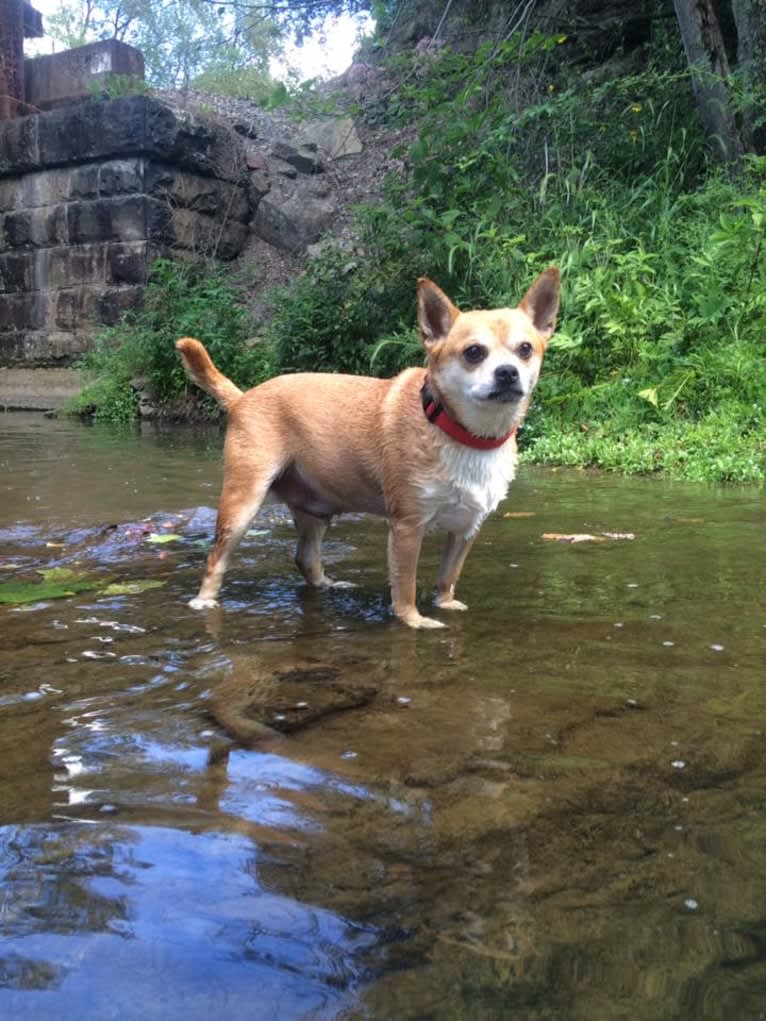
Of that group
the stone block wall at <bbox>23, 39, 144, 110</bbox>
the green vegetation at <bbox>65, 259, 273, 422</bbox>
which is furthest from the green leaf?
the stone block wall at <bbox>23, 39, 144, 110</bbox>

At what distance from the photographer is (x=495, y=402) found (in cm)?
333

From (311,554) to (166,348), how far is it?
10913mm

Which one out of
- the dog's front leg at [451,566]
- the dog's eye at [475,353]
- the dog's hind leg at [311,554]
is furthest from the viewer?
the dog's hind leg at [311,554]

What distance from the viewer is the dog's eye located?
3.37 metres

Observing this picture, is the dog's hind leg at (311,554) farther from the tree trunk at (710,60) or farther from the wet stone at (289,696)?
the tree trunk at (710,60)

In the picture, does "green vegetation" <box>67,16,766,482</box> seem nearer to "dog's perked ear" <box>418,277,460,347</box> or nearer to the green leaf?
the green leaf

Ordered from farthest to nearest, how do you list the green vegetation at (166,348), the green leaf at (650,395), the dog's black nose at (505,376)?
the green vegetation at (166,348), the green leaf at (650,395), the dog's black nose at (505,376)

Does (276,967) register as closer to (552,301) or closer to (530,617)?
(530,617)

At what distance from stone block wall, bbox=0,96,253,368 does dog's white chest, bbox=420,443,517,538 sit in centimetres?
1534

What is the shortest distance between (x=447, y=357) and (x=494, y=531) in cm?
194

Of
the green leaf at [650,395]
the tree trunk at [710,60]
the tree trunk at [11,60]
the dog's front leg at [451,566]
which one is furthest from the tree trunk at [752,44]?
the tree trunk at [11,60]

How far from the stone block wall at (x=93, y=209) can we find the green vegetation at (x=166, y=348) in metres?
1.72

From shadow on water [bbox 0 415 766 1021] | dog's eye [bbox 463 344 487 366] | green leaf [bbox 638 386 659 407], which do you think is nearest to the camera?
shadow on water [bbox 0 415 766 1021]

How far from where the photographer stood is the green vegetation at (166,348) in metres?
13.5
